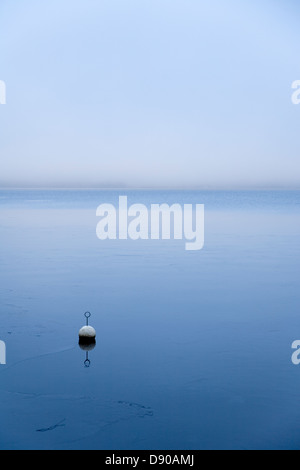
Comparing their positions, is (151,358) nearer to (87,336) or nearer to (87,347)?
(87,347)

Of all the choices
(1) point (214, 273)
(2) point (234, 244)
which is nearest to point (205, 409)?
(1) point (214, 273)

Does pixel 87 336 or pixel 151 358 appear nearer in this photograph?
pixel 151 358

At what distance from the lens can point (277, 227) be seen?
131 feet

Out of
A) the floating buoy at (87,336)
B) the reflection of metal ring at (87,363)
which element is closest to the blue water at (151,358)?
the reflection of metal ring at (87,363)

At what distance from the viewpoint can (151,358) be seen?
377 inches

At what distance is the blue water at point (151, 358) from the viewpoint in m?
6.93

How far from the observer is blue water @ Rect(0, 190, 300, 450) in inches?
273

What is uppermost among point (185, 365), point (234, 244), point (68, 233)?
point (68, 233)

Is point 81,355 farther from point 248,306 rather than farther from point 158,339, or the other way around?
point 248,306
